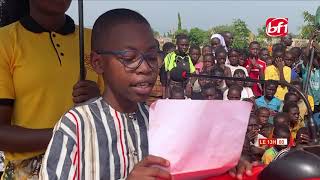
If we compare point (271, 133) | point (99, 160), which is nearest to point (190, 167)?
Result: point (99, 160)

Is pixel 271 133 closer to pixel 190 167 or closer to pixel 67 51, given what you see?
pixel 67 51

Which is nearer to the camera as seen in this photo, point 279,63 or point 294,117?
point 294,117

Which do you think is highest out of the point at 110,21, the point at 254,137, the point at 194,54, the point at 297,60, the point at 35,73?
the point at 110,21

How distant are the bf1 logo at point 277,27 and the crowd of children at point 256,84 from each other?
1.24 metres

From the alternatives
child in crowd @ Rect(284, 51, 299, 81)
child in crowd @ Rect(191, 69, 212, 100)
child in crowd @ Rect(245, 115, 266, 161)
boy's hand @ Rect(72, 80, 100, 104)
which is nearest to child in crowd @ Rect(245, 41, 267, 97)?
child in crowd @ Rect(284, 51, 299, 81)

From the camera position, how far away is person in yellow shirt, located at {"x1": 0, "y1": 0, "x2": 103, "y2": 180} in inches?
56.0

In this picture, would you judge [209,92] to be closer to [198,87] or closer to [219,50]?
[198,87]

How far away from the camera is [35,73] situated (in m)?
1.46

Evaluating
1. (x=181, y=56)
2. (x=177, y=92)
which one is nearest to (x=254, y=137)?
(x=177, y=92)

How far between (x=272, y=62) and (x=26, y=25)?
5354 mm

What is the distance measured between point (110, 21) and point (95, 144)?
0.96ft

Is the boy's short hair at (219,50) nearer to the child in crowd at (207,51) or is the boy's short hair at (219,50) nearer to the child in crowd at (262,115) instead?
the child in crowd at (207,51)

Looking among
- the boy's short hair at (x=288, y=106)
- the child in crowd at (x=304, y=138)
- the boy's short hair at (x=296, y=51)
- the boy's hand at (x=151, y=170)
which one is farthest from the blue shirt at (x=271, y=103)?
A: the boy's hand at (x=151, y=170)

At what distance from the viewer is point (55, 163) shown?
1.09m
